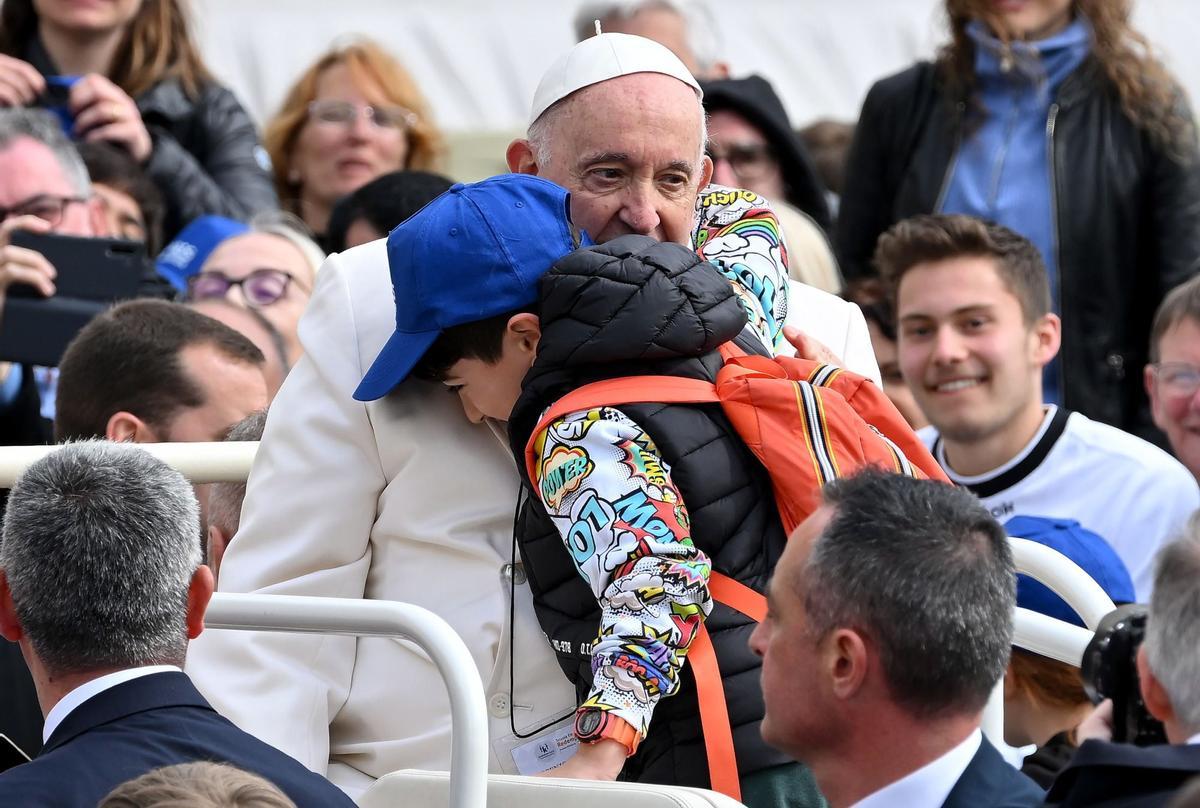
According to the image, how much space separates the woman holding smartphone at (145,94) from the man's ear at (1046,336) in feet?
7.77

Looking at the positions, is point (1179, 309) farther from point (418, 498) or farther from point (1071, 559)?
point (418, 498)

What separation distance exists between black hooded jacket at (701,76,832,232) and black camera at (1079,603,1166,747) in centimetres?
372

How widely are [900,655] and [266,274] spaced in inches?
135

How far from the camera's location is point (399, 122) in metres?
6.42

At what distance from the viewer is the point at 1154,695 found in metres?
2.36

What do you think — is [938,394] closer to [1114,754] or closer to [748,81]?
[748,81]

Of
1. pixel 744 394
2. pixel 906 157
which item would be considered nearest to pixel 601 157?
pixel 744 394

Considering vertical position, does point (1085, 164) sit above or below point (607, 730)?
above

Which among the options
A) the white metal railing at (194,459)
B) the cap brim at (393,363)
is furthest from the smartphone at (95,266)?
the cap brim at (393,363)

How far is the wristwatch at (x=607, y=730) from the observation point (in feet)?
8.82

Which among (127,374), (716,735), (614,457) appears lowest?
(127,374)

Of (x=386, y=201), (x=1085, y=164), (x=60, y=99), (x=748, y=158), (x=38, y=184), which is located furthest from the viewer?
(x=748, y=158)

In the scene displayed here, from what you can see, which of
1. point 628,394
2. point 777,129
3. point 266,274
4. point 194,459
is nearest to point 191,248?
point 266,274

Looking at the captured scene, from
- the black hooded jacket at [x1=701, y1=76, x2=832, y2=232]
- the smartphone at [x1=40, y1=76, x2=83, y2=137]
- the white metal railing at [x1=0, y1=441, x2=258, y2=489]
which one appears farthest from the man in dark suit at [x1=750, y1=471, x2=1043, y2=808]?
the smartphone at [x1=40, y1=76, x2=83, y2=137]
